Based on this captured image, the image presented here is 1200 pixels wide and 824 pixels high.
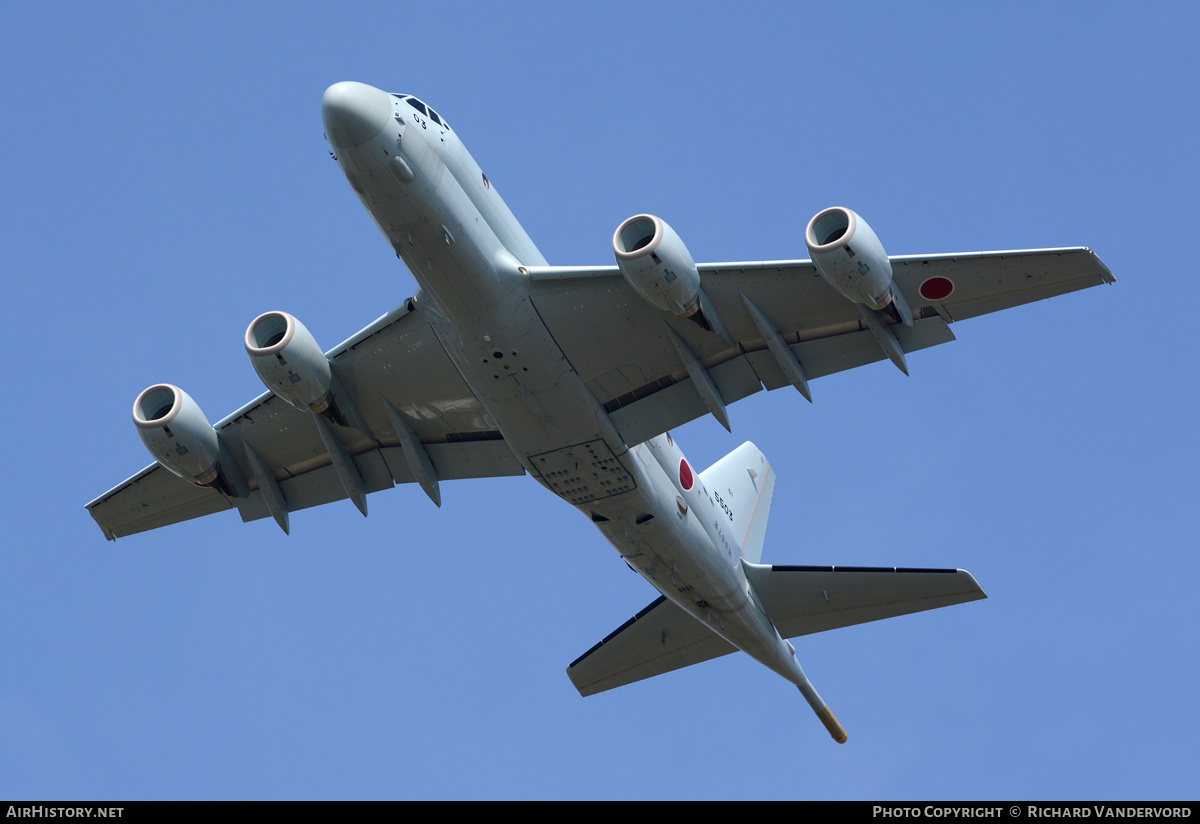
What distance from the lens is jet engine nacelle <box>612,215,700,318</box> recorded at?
2064cm

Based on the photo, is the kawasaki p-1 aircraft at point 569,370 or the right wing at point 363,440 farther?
the right wing at point 363,440

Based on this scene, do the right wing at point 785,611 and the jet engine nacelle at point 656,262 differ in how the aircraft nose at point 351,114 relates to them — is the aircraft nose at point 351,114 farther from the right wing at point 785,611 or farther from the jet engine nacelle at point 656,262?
the right wing at point 785,611

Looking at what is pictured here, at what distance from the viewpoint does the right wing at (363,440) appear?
2431 cm

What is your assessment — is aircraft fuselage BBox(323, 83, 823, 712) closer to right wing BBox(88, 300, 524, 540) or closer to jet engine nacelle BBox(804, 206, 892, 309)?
right wing BBox(88, 300, 524, 540)

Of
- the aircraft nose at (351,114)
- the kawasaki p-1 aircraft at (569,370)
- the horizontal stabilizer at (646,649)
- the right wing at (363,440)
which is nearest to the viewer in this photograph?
the aircraft nose at (351,114)

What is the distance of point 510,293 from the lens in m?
22.1

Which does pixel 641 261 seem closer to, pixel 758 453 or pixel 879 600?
pixel 879 600

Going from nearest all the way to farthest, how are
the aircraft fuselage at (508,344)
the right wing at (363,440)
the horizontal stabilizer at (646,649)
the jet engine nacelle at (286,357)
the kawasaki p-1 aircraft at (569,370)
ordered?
1. the aircraft fuselage at (508,344)
2. the kawasaki p-1 aircraft at (569,370)
3. the jet engine nacelle at (286,357)
4. the right wing at (363,440)
5. the horizontal stabilizer at (646,649)

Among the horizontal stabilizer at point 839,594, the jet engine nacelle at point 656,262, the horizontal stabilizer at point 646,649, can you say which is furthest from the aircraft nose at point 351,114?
the horizontal stabilizer at point 646,649

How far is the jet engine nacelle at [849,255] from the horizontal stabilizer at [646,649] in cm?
1263

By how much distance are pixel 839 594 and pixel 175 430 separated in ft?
52.2

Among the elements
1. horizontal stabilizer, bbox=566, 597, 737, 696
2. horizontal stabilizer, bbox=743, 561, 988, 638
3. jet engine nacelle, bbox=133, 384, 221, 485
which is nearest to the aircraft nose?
jet engine nacelle, bbox=133, 384, 221, 485
